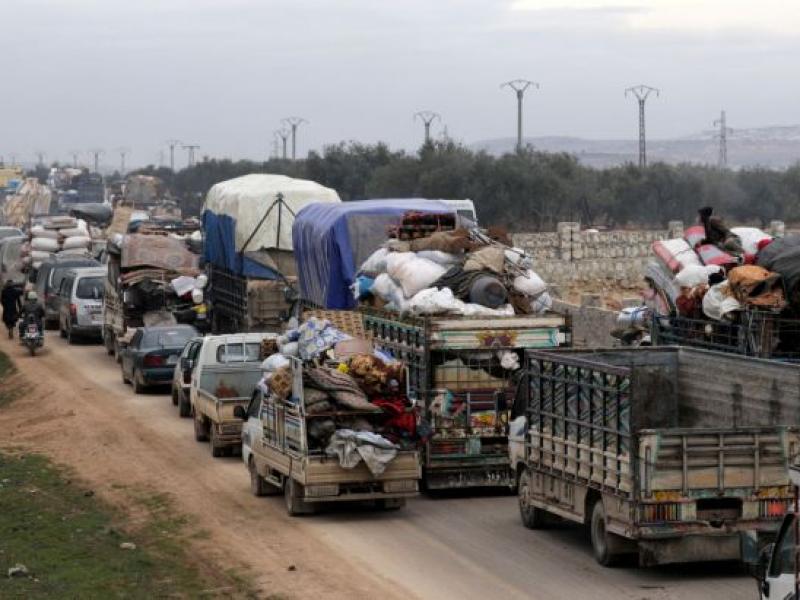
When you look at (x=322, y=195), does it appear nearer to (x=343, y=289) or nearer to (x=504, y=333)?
(x=343, y=289)

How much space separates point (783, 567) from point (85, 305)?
34127mm

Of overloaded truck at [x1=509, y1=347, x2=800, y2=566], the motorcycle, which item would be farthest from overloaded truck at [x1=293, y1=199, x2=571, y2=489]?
the motorcycle

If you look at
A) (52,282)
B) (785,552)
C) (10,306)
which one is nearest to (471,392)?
(785,552)

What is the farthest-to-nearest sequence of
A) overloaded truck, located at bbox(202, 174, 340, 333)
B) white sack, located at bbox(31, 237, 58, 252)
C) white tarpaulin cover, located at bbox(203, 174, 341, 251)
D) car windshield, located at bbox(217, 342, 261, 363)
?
white sack, located at bbox(31, 237, 58, 252) < white tarpaulin cover, located at bbox(203, 174, 341, 251) < overloaded truck, located at bbox(202, 174, 340, 333) < car windshield, located at bbox(217, 342, 261, 363)

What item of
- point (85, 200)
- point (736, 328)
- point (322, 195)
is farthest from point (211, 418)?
point (85, 200)

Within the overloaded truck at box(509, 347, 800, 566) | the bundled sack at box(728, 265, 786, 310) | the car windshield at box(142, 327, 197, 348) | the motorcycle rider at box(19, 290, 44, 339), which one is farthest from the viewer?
the motorcycle rider at box(19, 290, 44, 339)

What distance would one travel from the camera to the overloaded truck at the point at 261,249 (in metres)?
35.6

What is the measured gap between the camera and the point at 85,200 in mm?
139125

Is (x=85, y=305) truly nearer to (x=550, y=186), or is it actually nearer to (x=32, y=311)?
(x=32, y=311)

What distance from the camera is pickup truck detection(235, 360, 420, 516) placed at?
20.0 metres

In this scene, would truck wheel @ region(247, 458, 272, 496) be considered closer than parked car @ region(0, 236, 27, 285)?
Yes

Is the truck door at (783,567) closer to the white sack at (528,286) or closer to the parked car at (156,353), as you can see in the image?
the white sack at (528,286)

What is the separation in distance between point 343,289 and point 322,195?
25.6ft

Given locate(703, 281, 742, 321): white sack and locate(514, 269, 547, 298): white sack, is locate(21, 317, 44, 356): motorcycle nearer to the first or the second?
locate(514, 269, 547, 298): white sack
